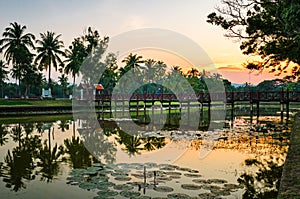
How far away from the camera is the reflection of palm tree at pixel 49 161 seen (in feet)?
33.4

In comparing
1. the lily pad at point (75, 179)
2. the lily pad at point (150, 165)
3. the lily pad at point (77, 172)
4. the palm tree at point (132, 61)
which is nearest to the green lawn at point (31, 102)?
the palm tree at point (132, 61)

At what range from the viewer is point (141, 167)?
10.7 m

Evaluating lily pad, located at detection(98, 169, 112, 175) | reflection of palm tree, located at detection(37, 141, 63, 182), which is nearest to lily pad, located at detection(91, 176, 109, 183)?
lily pad, located at detection(98, 169, 112, 175)

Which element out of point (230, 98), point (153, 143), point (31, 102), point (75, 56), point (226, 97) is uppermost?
point (75, 56)

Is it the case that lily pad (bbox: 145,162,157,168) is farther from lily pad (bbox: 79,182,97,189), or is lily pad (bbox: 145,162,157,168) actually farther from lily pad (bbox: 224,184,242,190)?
lily pad (bbox: 224,184,242,190)

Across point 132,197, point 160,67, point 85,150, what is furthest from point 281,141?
point 160,67

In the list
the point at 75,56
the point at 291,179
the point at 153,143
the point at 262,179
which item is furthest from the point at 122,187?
the point at 75,56

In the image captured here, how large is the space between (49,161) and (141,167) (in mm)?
3804

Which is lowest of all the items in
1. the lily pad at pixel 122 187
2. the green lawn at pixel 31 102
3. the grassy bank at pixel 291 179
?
the lily pad at pixel 122 187

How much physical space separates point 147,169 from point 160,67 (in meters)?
68.5

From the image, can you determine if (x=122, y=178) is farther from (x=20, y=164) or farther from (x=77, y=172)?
(x=20, y=164)

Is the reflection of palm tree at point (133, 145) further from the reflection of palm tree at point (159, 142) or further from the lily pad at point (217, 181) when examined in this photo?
the lily pad at point (217, 181)

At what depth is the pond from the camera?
8.10m

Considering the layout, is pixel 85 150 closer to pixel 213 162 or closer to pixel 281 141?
pixel 213 162
